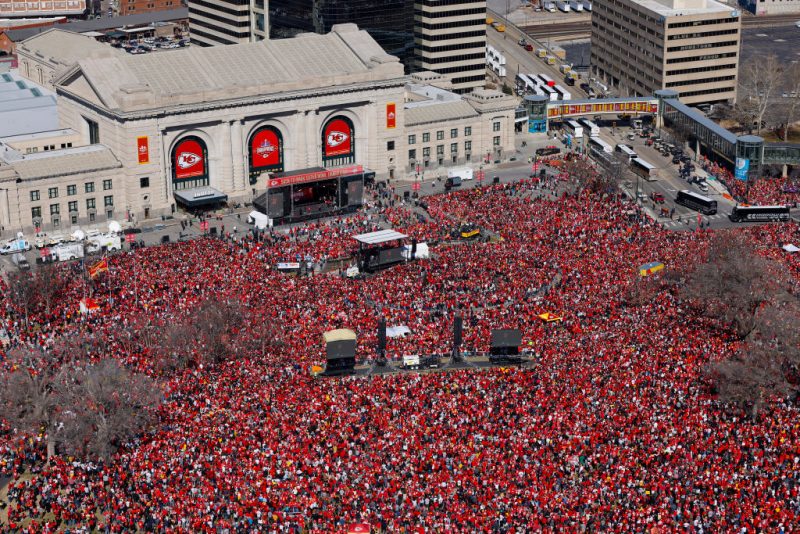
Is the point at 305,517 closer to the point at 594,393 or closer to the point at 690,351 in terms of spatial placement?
the point at 594,393

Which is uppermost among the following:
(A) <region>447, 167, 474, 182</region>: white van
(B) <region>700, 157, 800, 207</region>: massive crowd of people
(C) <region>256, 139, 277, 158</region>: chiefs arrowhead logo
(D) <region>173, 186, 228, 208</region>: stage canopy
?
(C) <region>256, 139, 277, 158</region>: chiefs arrowhead logo

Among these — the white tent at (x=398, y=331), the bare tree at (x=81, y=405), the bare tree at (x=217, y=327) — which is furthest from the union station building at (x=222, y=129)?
the bare tree at (x=81, y=405)

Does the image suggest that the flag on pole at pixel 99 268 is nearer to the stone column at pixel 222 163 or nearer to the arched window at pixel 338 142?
the stone column at pixel 222 163

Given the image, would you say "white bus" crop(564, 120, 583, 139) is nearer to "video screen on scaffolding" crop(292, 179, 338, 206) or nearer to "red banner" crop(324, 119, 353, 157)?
"red banner" crop(324, 119, 353, 157)

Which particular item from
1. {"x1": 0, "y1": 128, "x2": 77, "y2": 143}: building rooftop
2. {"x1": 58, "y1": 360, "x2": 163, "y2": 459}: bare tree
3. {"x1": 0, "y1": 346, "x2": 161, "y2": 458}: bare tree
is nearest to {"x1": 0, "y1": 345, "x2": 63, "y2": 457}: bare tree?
{"x1": 0, "y1": 346, "x2": 161, "y2": 458}: bare tree

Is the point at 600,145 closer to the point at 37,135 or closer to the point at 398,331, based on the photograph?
the point at 37,135

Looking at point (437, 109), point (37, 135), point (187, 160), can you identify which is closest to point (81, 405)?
point (187, 160)
